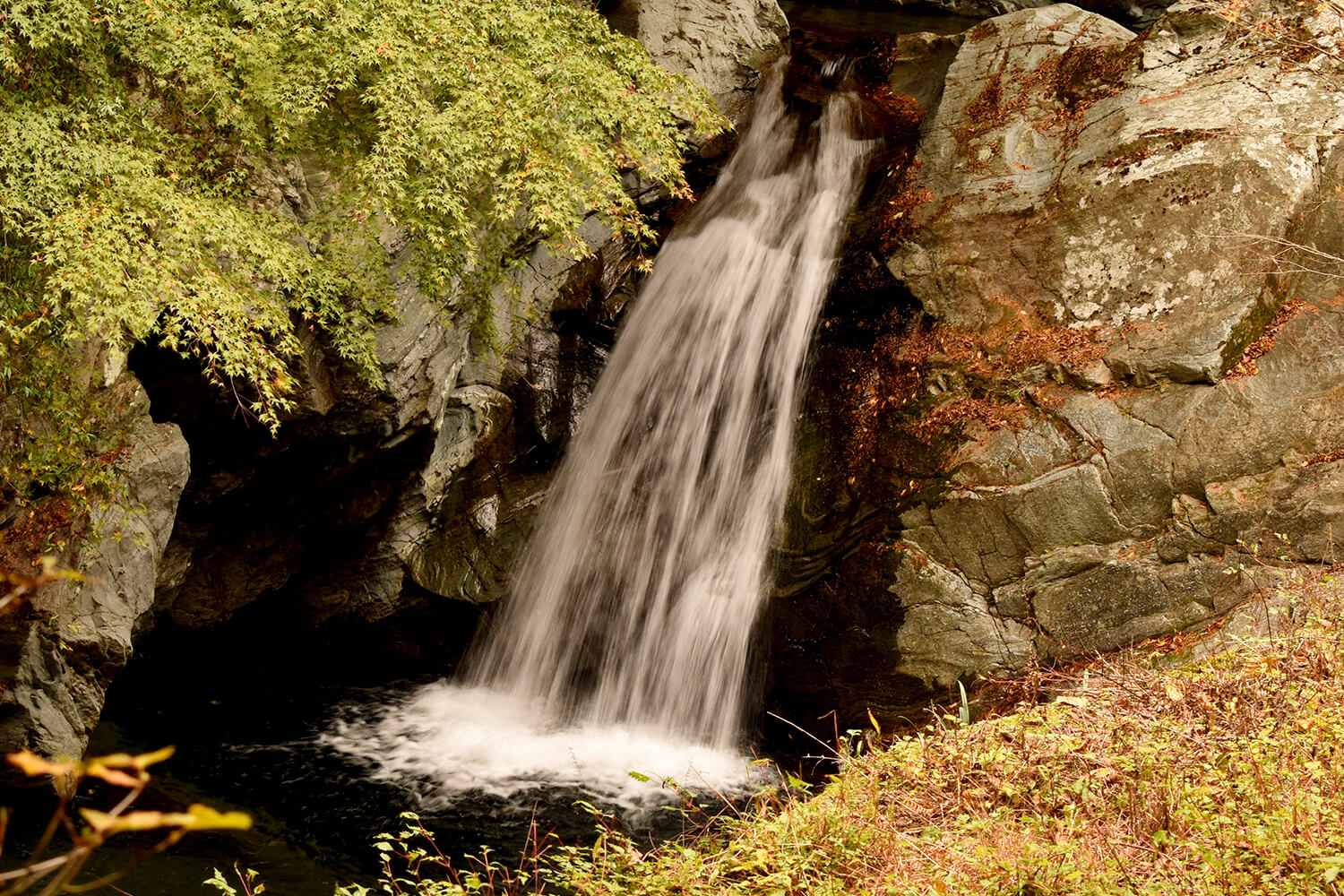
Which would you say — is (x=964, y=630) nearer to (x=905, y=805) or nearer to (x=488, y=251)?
(x=905, y=805)

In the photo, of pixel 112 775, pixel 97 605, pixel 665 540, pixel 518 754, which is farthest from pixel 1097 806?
pixel 97 605

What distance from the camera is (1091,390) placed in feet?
24.6

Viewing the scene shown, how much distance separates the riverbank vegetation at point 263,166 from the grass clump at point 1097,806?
4053 mm

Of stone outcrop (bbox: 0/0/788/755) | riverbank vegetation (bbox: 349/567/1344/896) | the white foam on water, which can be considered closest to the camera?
riverbank vegetation (bbox: 349/567/1344/896)

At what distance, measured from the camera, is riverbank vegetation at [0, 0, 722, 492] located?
16.6 feet

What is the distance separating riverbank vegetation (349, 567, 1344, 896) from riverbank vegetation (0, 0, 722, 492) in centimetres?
364

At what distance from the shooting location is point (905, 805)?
424 cm

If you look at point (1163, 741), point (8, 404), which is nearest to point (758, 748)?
point (1163, 741)

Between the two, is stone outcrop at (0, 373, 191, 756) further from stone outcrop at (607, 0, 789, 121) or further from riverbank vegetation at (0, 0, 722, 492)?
stone outcrop at (607, 0, 789, 121)

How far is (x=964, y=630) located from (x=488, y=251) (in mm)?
5200

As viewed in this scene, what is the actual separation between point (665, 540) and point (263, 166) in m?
4.82

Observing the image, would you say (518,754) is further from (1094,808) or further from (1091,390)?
(1091,390)

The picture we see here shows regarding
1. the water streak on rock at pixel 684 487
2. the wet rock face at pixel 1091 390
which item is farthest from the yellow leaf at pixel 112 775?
the water streak on rock at pixel 684 487

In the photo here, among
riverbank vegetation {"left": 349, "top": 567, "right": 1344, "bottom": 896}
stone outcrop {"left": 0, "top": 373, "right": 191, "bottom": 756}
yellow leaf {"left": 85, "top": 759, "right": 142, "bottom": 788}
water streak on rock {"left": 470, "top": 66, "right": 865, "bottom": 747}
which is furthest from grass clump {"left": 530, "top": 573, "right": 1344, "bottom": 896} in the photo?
stone outcrop {"left": 0, "top": 373, "right": 191, "bottom": 756}
